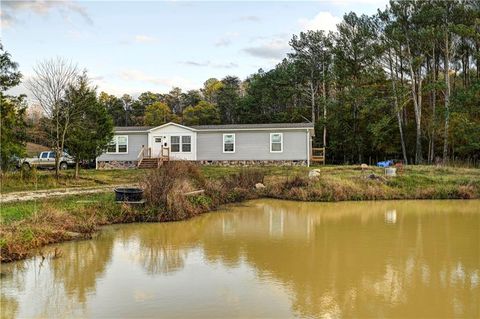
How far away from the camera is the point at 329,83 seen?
41.8 metres

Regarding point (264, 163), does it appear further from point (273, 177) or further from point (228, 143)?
point (273, 177)

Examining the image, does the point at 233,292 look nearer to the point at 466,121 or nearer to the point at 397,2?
the point at 466,121

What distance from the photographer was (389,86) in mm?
36562

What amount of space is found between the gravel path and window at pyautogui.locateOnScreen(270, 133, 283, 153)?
502 inches

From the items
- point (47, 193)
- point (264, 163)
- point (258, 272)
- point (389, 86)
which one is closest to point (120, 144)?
point (264, 163)

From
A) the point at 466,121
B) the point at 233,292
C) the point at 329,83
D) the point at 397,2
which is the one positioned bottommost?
the point at 233,292

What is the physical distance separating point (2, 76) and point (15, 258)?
12132 mm

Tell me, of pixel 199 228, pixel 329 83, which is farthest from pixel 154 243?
pixel 329 83

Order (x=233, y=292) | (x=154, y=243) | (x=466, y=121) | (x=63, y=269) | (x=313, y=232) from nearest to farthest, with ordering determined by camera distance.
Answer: (x=233, y=292), (x=63, y=269), (x=154, y=243), (x=313, y=232), (x=466, y=121)

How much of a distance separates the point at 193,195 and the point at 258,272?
8037 millimetres

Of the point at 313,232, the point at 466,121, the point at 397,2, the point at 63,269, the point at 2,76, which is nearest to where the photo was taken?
the point at 63,269

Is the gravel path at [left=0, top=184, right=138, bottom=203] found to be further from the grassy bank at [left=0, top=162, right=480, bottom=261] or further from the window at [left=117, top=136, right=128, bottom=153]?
the window at [left=117, top=136, right=128, bottom=153]

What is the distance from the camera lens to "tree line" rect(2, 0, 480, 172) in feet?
104

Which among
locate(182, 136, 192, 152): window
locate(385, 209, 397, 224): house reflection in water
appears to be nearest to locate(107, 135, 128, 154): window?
locate(182, 136, 192, 152): window
